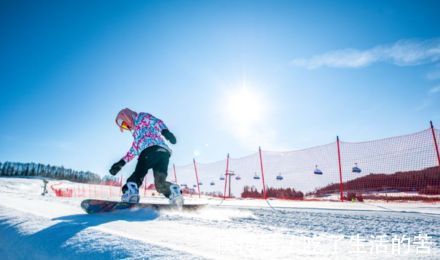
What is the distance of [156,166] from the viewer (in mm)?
3307

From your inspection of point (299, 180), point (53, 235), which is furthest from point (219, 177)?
point (53, 235)

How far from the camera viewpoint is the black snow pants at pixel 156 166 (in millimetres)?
3170

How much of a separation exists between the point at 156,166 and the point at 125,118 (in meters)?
0.93

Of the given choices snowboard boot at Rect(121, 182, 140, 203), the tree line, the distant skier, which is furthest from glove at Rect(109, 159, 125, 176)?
the tree line

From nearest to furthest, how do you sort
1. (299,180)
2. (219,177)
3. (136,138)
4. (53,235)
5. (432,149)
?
(53,235), (136,138), (432,149), (299,180), (219,177)

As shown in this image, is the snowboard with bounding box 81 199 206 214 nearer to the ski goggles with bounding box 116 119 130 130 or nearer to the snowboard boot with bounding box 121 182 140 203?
the snowboard boot with bounding box 121 182 140 203

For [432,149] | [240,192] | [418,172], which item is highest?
[432,149]

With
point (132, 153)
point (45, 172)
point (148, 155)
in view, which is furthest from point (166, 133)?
point (45, 172)

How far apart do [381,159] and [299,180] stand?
4.06m

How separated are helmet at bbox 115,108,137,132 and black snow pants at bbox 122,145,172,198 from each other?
0.61 metres

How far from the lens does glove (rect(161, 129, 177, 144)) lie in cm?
346

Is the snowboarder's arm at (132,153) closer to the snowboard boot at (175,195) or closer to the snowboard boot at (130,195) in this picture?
the snowboard boot at (130,195)

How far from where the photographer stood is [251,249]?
89 cm

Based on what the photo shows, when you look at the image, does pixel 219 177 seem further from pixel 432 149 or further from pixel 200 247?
pixel 200 247
